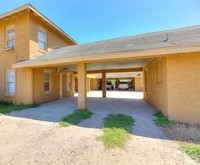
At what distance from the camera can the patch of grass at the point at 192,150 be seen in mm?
2950

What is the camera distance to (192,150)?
10.5ft

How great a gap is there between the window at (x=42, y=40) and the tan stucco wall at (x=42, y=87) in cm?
193

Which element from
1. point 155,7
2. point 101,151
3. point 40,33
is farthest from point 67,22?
point 101,151

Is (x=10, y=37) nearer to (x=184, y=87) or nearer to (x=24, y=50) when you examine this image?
(x=24, y=50)

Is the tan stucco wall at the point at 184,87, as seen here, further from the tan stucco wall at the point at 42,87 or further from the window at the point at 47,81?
the window at the point at 47,81

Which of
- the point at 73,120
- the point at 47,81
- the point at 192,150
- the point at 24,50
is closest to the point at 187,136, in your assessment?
the point at 192,150

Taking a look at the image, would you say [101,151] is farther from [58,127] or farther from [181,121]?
[181,121]

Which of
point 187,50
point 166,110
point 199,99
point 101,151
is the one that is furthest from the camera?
point 166,110

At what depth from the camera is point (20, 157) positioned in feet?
9.98

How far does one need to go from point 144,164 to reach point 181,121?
355cm

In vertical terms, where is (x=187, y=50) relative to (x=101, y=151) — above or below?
above

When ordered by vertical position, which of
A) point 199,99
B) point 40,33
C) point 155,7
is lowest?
point 199,99

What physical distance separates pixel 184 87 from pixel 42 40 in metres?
10.7

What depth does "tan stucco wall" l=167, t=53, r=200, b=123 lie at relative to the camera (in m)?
5.11
